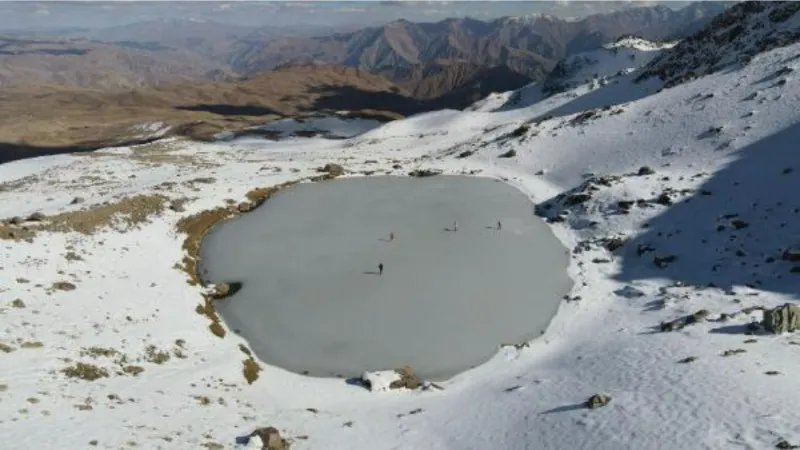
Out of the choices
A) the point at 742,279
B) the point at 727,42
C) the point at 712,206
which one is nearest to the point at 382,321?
the point at 742,279

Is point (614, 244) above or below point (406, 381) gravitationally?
above

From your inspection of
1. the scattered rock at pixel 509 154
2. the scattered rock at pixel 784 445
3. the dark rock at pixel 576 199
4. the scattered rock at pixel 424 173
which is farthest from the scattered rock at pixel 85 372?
the scattered rock at pixel 509 154

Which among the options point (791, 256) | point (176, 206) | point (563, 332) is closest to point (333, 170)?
point (176, 206)

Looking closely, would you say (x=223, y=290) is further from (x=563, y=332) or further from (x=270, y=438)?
(x=563, y=332)

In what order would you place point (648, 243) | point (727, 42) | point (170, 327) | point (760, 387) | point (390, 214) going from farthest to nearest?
point (727, 42) < point (390, 214) < point (648, 243) < point (170, 327) < point (760, 387)

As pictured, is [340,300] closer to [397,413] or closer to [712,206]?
[397,413]

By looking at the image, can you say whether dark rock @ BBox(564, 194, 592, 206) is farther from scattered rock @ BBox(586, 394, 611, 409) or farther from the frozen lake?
scattered rock @ BBox(586, 394, 611, 409)

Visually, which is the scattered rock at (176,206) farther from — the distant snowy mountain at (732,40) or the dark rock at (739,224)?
the distant snowy mountain at (732,40)
